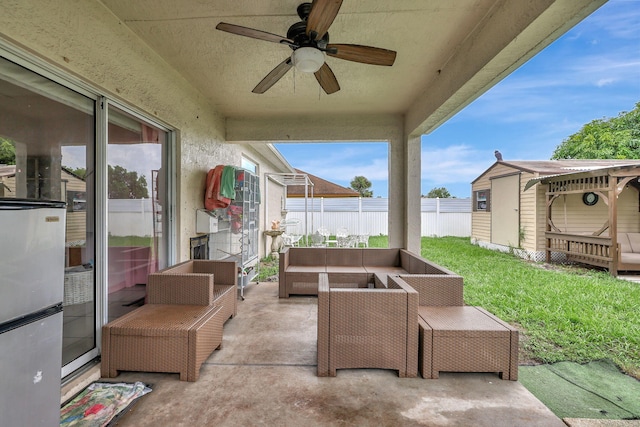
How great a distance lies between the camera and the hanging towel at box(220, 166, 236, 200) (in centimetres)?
414

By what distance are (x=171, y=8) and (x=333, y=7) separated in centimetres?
141

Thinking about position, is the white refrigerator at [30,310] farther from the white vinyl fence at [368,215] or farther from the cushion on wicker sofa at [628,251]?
the white vinyl fence at [368,215]

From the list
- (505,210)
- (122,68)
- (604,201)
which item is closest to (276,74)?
(122,68)

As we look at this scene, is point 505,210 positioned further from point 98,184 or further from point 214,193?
point 98,184

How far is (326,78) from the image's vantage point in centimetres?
276

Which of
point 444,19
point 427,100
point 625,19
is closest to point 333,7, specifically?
point 444,19

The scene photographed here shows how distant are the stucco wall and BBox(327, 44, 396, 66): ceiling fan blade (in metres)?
1.82

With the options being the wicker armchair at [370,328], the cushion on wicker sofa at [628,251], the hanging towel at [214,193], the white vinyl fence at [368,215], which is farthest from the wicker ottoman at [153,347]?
the white vinyl fence at [368,215]

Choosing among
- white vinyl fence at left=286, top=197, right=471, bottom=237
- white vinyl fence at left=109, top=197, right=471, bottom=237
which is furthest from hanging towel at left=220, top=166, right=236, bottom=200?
white vinyl fence at left=286, top=197, right=471, bottom=237

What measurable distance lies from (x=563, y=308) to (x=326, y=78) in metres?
4.33

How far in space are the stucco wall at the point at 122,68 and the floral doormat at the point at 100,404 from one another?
1.72 meters

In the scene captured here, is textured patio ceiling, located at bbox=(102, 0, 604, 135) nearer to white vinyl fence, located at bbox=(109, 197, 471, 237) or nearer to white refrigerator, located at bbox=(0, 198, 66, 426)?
white refrigerator, located at bbox=(0, 198, 66, 426)

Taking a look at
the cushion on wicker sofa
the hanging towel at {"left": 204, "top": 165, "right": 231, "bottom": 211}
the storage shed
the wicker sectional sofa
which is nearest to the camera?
the wicker sectional sofa

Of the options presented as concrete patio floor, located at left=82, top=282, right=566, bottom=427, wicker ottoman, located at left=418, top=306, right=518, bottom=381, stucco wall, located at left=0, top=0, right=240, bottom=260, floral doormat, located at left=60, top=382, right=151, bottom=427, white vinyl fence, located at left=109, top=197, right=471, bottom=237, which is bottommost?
concrete patio floor, located at left=82, top=282, right=566, bottom=427
